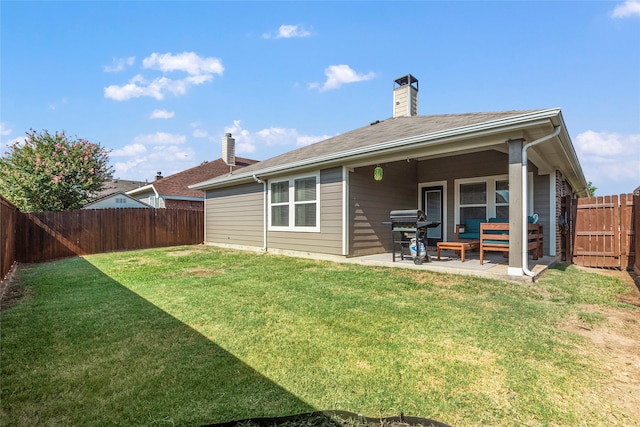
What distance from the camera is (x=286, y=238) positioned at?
8422 mm

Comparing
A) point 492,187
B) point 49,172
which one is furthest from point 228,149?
point 492,187

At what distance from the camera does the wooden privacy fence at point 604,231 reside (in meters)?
6.41

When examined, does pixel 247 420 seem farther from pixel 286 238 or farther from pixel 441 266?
pixel 286 238

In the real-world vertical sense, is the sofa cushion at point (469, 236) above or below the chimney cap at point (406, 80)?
below

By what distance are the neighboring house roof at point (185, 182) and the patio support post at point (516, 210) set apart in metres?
15.4

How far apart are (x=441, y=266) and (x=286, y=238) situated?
4217 mm

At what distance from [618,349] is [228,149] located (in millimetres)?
18929

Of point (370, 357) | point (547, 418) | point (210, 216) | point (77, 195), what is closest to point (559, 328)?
point (547, 418)

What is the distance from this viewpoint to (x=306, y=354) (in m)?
2.40

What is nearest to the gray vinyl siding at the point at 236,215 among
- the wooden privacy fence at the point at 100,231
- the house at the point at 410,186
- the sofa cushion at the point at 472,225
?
the house at the point at 410,186

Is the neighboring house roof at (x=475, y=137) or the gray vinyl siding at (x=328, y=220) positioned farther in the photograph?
the gray vinyl siding at (x=328, y=220)

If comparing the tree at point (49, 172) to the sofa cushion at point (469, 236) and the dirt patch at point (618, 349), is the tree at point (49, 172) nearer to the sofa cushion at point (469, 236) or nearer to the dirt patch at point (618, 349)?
the sofa cushion at point (469, 236)

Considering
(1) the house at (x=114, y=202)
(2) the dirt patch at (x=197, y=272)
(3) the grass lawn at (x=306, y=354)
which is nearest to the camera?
(3) the grass lawn at (x=306, y=354)

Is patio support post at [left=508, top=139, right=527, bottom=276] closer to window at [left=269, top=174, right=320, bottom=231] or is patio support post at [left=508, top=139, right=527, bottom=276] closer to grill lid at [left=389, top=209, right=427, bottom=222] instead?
grill lid at [left=389, top=209, right=427, bottom=222]
